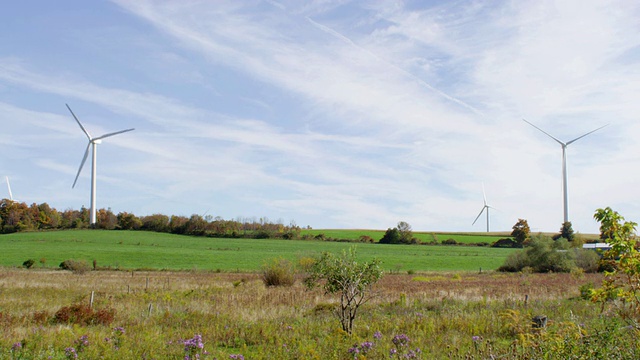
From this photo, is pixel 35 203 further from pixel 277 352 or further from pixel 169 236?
pixel 277 352

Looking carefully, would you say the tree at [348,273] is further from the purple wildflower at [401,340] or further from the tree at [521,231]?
the tree at [521,231]

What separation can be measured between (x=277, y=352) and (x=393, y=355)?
301 centimetres

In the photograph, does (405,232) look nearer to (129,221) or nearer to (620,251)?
(129,221)

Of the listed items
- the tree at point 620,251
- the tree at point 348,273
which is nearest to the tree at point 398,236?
the tree at point 348,273

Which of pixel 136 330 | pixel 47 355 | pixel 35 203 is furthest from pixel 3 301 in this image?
pixel 35 203

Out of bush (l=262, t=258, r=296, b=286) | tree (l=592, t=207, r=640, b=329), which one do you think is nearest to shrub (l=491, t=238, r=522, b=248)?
bush (l=262, t=258, r=296, b=286)

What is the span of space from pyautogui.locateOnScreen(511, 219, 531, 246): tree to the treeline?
171ft

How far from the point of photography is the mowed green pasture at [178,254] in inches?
2761

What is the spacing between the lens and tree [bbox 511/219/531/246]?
407 ft

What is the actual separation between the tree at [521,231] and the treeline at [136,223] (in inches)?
2051

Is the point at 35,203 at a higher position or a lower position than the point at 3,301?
higher

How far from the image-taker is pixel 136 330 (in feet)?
52.1

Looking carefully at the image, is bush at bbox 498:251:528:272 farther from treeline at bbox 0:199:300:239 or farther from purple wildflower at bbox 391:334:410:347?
treeline at bbox 0:199:300:239

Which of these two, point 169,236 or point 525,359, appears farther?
point 169,236
